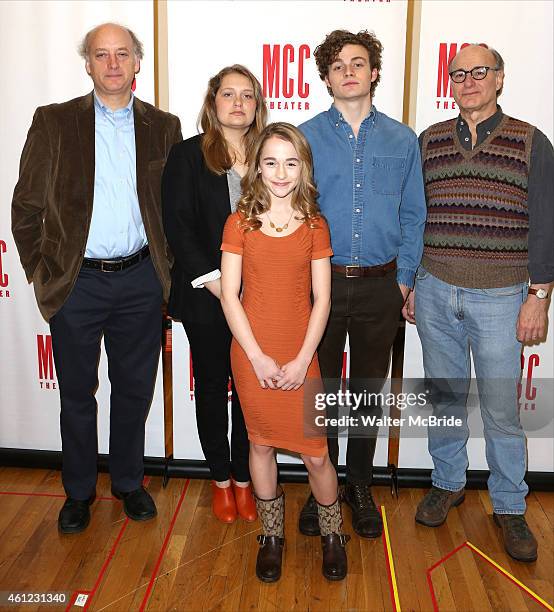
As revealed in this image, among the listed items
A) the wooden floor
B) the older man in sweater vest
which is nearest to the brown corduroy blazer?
the wooden floor

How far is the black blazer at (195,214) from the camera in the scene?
2.82 metres

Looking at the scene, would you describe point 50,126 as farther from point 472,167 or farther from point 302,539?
point 302,539

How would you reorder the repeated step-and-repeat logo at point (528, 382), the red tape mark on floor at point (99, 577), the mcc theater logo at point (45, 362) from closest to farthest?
the red tape mark on floor at point (99, 577), the repeated step-and-repeat logo at point (528, 382), the mcc theater logo at point (45, 362)

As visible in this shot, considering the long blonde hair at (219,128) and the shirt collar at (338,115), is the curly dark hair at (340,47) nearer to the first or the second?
the shirt collar at (338,115)

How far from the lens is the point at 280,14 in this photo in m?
3.26

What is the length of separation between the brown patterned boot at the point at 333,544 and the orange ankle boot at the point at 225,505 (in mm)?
539

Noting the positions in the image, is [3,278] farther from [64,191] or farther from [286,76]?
[286,76]

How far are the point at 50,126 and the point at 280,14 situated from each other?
3.75 ft

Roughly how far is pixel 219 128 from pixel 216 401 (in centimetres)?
112

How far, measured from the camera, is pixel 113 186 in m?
2.92

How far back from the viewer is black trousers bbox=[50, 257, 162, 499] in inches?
118

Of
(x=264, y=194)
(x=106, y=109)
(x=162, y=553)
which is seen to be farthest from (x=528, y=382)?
(x=106, y=109)

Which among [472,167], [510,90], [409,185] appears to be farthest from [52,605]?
[510,90]

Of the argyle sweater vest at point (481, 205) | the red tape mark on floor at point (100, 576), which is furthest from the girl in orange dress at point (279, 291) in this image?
the red tape mark on floor at point (100, 576)
